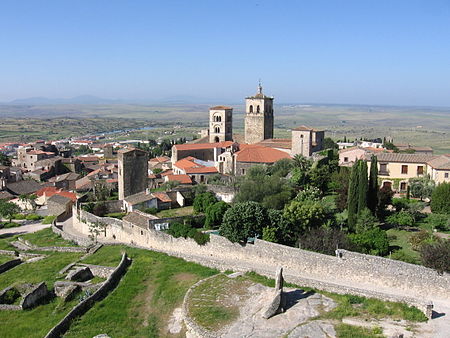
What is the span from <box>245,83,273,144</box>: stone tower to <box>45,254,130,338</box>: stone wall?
124ft

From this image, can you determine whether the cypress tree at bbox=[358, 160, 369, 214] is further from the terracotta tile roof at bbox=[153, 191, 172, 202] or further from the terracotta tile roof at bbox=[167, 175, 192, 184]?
the terracotta tile roof at bbox=[167, 175, 192, 184]

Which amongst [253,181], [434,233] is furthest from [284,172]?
[434,233]

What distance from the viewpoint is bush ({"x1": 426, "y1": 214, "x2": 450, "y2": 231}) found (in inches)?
973

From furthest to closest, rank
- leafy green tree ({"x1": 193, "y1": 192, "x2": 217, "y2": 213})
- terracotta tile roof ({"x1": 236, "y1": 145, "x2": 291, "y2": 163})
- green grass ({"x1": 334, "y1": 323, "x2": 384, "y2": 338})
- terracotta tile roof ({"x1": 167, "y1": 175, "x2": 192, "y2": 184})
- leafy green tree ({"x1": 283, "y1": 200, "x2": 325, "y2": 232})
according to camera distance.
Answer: terracotta tile roof ({"x1": 236, "y1": 145, "x2": 291, "y2": 163})
terracotta tile roof ({"x1": 167, "y1": 175, "x2": 192, "y2": 184})
leafy green tree ({"x1": 193, "y1": 192, "x2": 217, "y2": 213})
leafy green tree ({"x1": 283, "y1": 200, "x2": 325, "y2": 232})
green grass ({"x1": 334, "y1": 323, "x2": 384, "y2": 338})

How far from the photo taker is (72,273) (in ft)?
78.2

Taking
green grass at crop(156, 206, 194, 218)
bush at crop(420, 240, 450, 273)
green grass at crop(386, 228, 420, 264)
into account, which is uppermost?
bush at crop(420, 240, 450, 273)

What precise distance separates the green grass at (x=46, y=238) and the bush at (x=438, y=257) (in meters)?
23.8

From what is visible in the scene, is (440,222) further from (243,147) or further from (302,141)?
(243,147)

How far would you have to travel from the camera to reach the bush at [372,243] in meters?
21.9

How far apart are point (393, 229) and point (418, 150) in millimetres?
29034

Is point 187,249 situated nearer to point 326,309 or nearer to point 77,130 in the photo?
point 326,309

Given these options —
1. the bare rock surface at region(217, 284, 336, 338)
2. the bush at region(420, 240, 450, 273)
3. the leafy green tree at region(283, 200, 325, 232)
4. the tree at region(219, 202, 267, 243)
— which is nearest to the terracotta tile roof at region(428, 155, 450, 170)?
the leafy green tree at region(283, 200, 325, 232)

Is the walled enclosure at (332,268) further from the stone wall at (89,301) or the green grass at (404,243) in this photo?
the stone wall at (89,301)

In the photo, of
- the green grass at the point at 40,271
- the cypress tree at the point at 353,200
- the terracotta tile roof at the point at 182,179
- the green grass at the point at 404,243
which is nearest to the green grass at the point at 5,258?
the green grass at the point at 40,271
